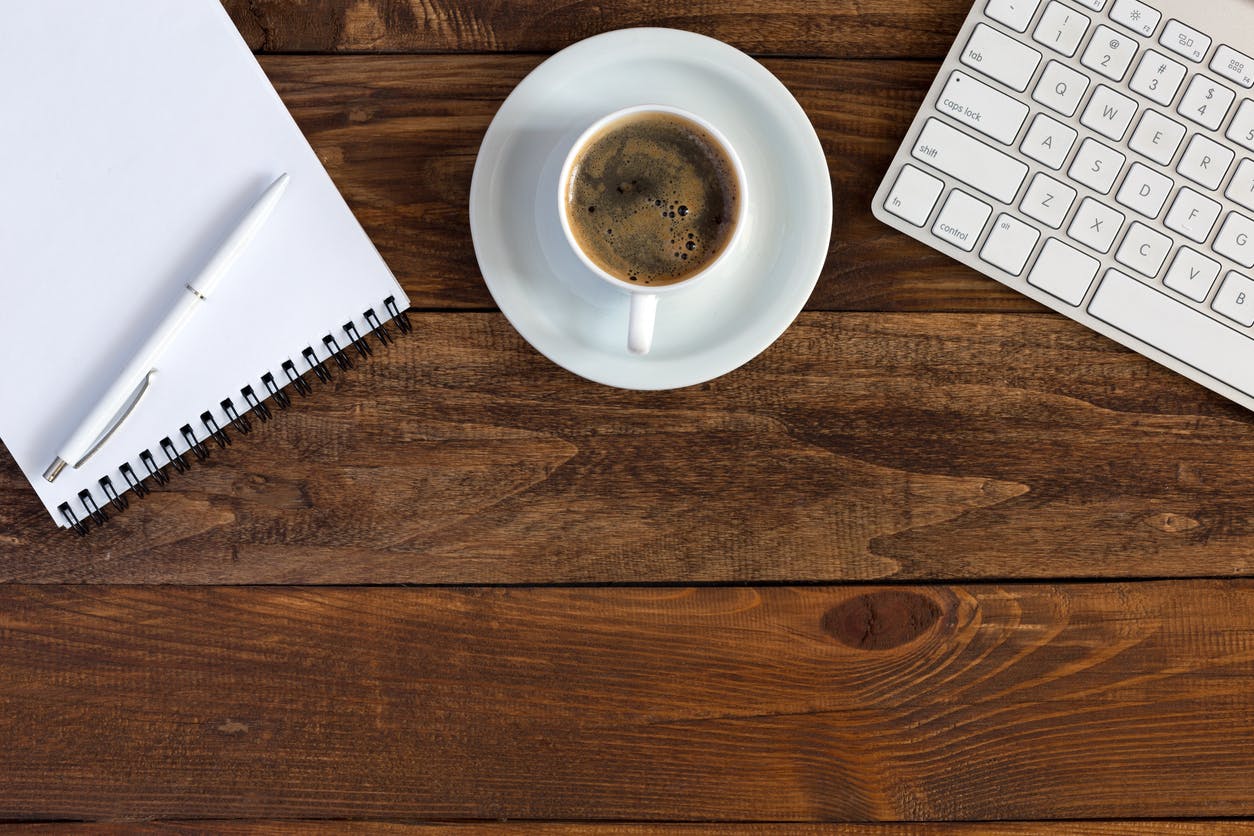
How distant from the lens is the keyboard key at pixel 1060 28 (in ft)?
2.22

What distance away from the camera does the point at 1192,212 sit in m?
0.68

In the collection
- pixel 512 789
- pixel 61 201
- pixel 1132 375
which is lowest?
pixel 512 789

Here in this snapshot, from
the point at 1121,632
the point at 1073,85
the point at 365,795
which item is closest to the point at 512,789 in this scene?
the point at 365,795

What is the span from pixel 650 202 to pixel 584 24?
0.54 ft

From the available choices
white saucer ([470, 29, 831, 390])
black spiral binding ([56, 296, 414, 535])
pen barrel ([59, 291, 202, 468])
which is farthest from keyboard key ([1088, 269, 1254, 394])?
pen barrel ([59, 291, 202, 468])

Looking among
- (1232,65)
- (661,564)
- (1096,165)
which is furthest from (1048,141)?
(661,564)

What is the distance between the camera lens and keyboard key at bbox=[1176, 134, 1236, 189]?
0.68m

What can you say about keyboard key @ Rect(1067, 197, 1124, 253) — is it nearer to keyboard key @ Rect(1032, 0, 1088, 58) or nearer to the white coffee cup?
keyboard key @ Rect(1032, 0, 1088, 58)

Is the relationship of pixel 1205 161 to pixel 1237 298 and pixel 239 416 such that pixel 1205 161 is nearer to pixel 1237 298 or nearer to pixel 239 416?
pixel 1237 298

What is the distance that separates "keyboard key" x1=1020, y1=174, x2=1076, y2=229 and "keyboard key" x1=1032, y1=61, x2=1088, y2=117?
0.19ft

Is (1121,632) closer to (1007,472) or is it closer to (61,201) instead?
(1007,472)

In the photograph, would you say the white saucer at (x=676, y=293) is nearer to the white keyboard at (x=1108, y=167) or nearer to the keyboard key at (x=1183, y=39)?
the white keyboard at (x=1108, y=167)

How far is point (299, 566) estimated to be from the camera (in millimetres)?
728

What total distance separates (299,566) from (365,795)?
0.20m
